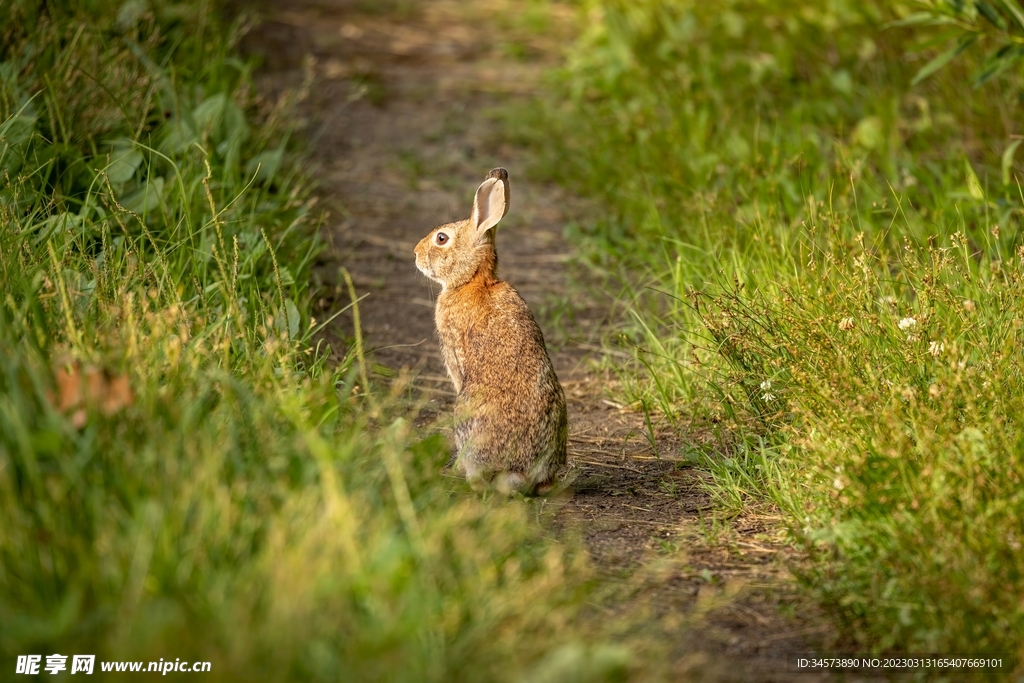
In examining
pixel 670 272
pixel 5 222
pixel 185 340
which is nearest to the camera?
pixel 185 340

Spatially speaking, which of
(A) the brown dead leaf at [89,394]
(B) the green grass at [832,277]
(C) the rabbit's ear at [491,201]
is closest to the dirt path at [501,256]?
(B) the green grass at [832,277]

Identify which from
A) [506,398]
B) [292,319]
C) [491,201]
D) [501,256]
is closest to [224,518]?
[506,398]

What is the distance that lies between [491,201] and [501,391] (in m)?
0.99

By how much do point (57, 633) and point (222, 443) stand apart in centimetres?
71

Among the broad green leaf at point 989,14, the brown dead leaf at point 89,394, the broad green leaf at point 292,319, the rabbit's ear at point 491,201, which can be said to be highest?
the broad green leaf at point 989,14

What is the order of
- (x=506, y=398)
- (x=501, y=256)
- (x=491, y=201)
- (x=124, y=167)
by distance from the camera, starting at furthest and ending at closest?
(x=501, y=256) → (x=124, y=167) → (x=491, y=201) → (x=506, y=398)

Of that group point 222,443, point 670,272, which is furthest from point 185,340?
point 670,272

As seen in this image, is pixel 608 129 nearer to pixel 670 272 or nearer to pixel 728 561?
pixel 670 272

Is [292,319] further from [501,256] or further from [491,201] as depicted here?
[501,256]

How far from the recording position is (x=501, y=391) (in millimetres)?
4191

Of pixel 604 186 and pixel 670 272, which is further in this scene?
pixel 604 186

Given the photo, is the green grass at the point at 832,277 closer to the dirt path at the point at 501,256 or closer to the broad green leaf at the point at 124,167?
the dirt path at the point at 501,256

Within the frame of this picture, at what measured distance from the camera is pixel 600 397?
17.5 feet

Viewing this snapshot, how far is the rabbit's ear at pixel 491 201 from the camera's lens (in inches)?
186
